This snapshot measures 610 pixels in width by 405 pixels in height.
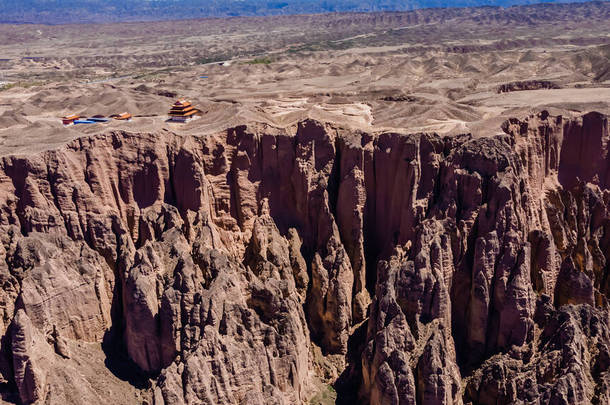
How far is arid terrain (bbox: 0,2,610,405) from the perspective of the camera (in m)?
26.8

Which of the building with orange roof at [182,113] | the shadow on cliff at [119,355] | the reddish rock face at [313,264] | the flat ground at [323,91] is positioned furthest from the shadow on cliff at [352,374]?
the building with orange roof at [182,113]

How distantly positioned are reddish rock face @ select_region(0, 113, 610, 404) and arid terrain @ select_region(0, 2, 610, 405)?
0.13 meters

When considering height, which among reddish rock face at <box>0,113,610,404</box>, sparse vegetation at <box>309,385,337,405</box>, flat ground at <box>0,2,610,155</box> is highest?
flat ground at <box>0,2,610,155</box>

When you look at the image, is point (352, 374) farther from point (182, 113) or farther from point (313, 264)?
point (182, 113)

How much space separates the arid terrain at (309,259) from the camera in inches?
1056

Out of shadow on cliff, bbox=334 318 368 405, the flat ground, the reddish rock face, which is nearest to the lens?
the reddish rock face

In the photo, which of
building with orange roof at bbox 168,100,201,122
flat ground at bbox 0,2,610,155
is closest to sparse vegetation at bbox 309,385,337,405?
flat ground at bbox 0,2,610,155

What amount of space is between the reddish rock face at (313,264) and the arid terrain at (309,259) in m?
0.13

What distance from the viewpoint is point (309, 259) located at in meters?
39.0

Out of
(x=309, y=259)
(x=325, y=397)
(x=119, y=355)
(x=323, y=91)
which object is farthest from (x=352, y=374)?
(x=323, y=91)

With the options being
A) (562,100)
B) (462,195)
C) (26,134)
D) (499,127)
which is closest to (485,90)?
(562,100)

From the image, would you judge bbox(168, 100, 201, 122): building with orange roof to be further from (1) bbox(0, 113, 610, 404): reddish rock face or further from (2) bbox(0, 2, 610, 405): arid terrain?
(1) bbox(0, 113, 610, 404): reddish rock face

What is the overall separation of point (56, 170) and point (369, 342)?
909 inches

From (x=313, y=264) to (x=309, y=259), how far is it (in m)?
1.93
